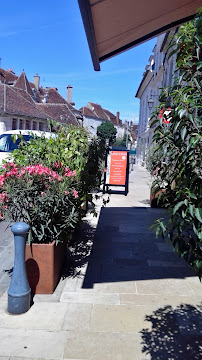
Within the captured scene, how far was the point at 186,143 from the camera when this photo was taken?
184 centimetres

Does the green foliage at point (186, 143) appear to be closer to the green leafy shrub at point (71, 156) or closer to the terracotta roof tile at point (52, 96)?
the green leafy shrub at point (71, 156)

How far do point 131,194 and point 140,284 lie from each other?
28.4ft

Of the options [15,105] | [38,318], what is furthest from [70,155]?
[15,105]

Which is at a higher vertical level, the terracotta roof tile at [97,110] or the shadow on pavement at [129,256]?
the terracotta roof tile at [97,110]

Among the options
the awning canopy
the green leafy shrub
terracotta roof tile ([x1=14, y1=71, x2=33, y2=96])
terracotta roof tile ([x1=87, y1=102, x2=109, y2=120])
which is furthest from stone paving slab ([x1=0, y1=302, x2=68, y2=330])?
terracotta roof tile ([x1=87, y1=102, x2=109, y2=120])

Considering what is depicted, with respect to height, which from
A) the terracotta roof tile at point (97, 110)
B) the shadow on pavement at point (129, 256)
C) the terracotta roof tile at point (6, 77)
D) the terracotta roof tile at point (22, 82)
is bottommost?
the shadow on pavement at point (129, 256)

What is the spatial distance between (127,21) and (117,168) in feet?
27.1

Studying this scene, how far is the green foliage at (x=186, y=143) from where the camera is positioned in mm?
1699

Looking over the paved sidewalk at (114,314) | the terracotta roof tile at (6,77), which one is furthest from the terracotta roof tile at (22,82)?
the paved sidewalk at (114,314)

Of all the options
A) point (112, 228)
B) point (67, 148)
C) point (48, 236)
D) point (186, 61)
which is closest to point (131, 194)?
point (112, 228)

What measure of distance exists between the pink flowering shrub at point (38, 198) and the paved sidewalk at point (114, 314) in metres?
0.79

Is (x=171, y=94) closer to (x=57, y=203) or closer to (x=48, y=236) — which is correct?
(x=57, y=203)

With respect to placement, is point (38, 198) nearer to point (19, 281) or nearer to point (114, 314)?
point (19, 281)

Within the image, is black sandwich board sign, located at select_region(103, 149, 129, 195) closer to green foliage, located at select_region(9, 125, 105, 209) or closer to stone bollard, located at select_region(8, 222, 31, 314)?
green foliage, located at select_region(9, 125, 105, 209)
